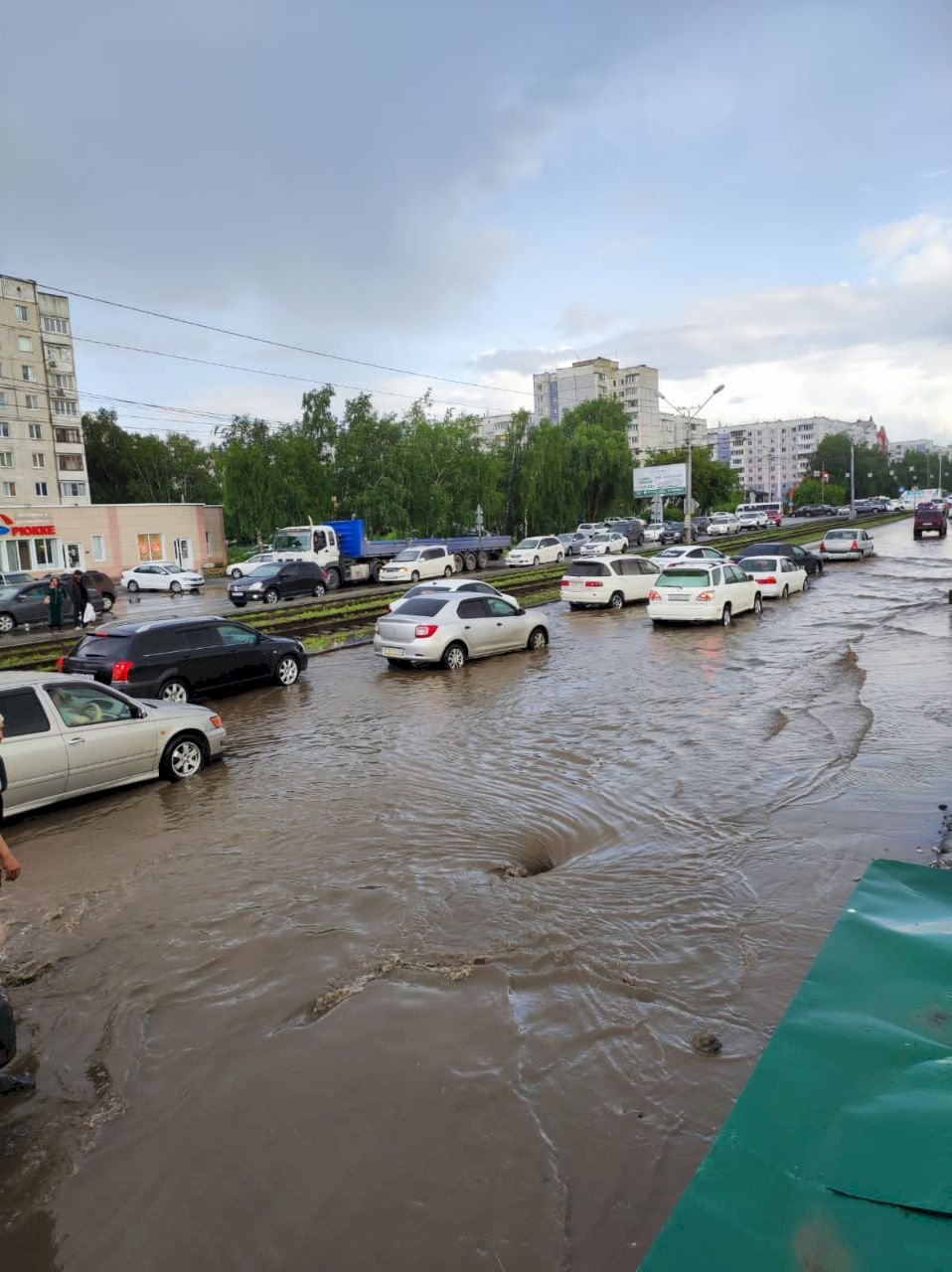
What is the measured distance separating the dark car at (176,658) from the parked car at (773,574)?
16.8 m

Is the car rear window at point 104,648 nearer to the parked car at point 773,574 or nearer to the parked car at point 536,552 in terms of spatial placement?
the parked car at point 773,574

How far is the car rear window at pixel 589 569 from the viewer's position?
86.7 feet

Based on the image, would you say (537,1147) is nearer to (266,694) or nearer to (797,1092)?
(797,1092)

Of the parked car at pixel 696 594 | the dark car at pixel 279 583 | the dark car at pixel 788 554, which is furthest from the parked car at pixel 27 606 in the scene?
the dark car at pixel 788 554

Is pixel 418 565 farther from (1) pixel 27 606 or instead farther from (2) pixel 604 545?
(1) pixel 27 606

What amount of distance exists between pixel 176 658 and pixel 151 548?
153 feet

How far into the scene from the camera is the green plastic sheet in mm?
2152

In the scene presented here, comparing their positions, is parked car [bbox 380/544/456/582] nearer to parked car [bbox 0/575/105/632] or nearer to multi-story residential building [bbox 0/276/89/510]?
parked car [bbox 0/575/105/632]

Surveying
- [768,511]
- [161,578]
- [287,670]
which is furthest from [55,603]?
[768,511]

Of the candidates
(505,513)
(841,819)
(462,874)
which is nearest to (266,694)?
(462,874)

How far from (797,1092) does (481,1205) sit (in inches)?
61.4

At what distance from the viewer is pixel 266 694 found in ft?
50.4

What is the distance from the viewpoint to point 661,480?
71500mm

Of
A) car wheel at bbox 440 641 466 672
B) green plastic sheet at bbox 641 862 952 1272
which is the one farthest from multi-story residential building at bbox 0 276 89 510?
green plastic sheet at bbox 641 862 952 1272
